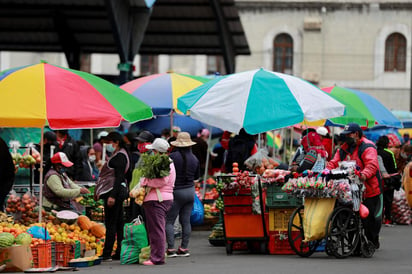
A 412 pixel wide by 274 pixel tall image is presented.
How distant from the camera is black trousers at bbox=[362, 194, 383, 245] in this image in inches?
583

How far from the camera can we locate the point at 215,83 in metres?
16.1

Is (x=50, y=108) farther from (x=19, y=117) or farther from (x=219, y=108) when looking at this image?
(x=219, y=108)

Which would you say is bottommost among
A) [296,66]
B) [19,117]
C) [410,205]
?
[410,205]

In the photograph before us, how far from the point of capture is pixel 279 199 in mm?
15086

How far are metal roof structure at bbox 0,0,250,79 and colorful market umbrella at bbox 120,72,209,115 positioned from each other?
359 inches

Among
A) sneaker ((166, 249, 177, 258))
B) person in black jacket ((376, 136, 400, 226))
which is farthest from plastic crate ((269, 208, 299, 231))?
person in black jacket ((376, 136, 400, 226))

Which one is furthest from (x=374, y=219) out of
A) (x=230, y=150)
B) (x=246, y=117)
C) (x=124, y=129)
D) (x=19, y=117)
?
(x=124, y=129)

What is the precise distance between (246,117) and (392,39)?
3481 centimetres

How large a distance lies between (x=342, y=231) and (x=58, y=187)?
4186 millimetres

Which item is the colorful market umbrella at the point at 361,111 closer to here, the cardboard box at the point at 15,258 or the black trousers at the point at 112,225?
the black trousers at the point at 112,225

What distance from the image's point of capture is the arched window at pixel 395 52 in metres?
48.8

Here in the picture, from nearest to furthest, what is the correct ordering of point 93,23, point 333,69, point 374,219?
point 374,219 < point 93,23 < point 333,69

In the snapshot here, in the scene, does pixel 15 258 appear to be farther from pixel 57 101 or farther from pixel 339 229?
pixel 339 229

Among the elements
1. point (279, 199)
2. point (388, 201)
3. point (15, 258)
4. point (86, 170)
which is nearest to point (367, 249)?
point (279, 199)
